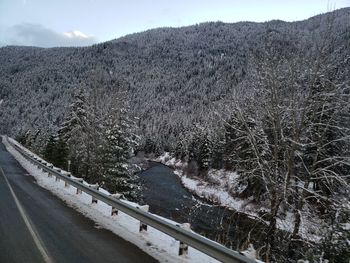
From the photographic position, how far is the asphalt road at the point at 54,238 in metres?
7.17

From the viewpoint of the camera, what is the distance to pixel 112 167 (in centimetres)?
2719

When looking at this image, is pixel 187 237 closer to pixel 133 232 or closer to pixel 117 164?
pixel 133 232

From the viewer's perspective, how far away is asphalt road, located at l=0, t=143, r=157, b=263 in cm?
717

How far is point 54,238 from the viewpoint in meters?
8.45

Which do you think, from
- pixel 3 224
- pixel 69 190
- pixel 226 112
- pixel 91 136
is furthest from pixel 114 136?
pixel 3 224

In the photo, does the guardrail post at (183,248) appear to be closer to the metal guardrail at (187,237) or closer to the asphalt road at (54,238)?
the metal guardrail at (187,237)

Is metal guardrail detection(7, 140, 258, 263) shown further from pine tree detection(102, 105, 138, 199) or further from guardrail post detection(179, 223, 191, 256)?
pine tree detection(102, 105, 138, 199)

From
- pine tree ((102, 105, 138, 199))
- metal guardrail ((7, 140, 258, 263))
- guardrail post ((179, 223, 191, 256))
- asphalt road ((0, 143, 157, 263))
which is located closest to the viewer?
metal guardrail ((7, 140, 258, 263))

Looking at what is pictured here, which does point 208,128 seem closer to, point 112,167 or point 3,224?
point 112,167

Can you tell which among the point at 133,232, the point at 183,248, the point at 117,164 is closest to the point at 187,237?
the point at 183,248

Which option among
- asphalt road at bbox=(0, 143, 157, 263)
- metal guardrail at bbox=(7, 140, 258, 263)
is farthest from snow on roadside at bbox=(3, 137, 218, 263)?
metal guardrail at bbox=(7, 140, 258, 263)

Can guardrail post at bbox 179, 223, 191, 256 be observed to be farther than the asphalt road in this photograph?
Yes

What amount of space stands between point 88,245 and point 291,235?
A: 6.89 metres

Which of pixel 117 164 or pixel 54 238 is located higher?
pixel 54 238
